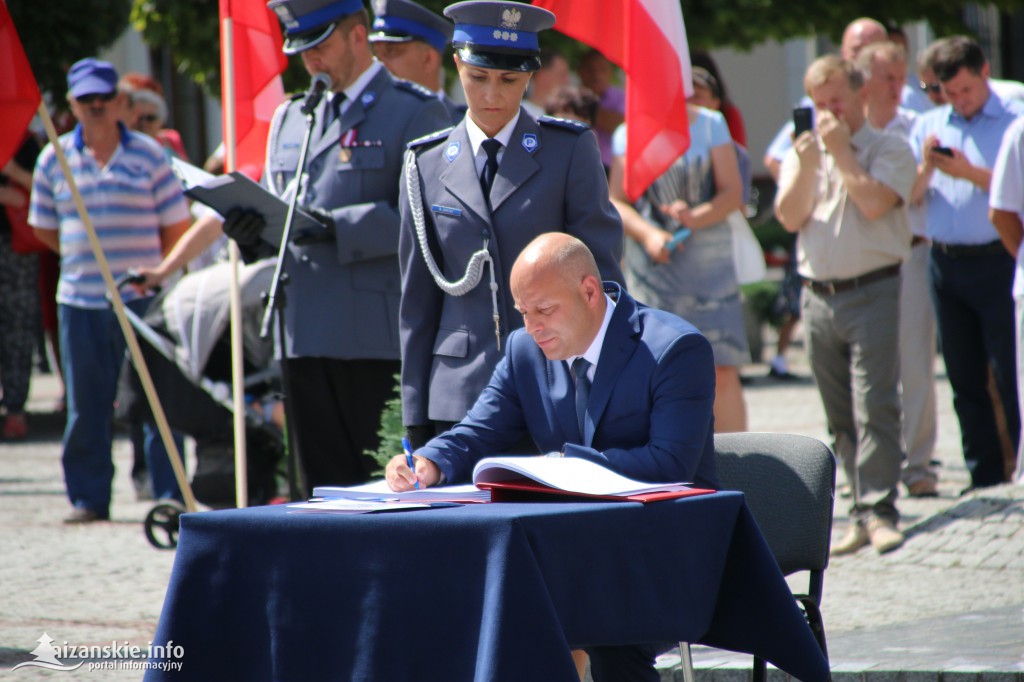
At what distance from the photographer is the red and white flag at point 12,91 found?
6.11 m

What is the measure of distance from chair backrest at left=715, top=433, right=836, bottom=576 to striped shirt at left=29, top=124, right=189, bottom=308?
16.7 ft

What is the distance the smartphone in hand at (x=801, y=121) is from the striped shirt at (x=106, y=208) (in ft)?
11.5

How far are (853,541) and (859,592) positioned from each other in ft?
2.53

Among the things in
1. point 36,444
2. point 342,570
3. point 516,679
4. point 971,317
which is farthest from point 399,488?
point 36,444

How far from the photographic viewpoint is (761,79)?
2664 centimetres

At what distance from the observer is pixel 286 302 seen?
6.13m

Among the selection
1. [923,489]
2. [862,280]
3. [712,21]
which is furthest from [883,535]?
[712,21]

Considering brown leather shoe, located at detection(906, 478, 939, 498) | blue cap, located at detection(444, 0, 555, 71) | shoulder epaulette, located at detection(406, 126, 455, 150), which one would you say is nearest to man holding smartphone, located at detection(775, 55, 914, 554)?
brown leather shoe, located at detection(906, 478, 939, 498)

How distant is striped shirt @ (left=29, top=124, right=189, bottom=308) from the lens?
8555 millimetres

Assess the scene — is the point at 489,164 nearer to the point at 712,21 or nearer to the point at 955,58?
the point at 955,58

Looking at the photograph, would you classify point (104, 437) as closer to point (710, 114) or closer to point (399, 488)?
point (710, 114)

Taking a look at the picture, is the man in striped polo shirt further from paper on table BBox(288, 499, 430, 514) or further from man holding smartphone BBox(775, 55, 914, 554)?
paper on table BBox(288, 499, 430, 514)

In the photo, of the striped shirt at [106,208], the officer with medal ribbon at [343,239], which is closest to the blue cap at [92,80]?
the striped shirt at [106,208]

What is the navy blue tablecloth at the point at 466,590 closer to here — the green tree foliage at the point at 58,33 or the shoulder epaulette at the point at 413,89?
the shoulder epaulette at the point at 413,89
